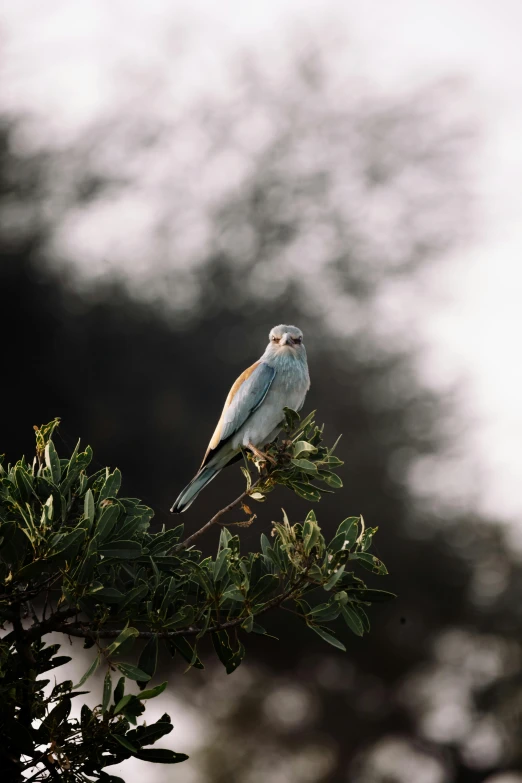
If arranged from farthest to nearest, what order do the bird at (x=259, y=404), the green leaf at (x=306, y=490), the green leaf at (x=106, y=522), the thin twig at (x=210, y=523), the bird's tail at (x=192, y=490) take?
the bird at (x=259, y=404) < the bird's tail at (x=192, y=490) < the green leaf at (x=306, y=490) < the thin twig at (x=210, y=523) < the green leaf at (x=106, y=522)

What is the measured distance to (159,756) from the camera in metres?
1.79

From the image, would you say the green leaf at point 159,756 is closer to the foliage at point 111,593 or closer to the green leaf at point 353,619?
the foliage at point 111,593

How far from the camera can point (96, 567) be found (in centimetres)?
179

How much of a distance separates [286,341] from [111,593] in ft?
5.30

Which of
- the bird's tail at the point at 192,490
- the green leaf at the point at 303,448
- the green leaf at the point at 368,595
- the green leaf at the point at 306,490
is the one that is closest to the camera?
the green leaf at the point at 368,595

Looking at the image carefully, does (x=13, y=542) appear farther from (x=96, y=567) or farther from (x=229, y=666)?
(x=229, y=666)

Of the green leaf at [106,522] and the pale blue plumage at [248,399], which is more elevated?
the pale blue plumage at [248,399]

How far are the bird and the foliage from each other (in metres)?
1.01

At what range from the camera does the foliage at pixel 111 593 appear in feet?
5.66


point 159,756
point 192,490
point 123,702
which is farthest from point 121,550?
point 192,490

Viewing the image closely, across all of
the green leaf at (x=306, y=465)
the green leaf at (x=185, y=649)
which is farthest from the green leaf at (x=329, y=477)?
the green leaf at (x=185, y=649)

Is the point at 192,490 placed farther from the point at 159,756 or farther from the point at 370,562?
the point at 159,756

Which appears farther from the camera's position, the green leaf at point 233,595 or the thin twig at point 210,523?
the thin twig at point 210,523

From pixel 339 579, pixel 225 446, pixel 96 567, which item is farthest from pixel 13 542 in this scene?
pixel 225 446
